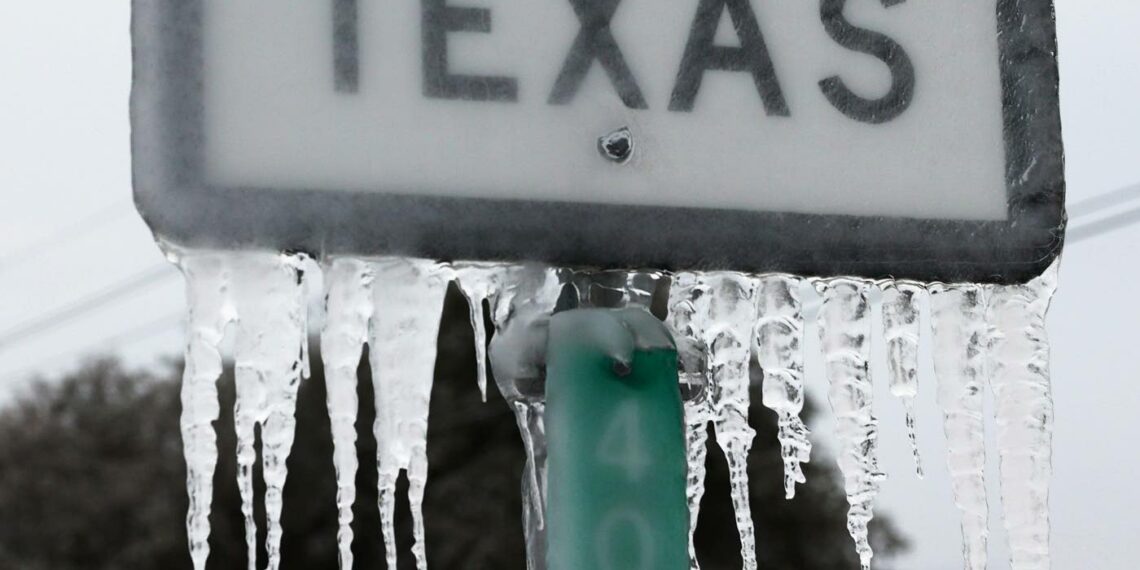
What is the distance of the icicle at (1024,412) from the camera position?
0.87 m

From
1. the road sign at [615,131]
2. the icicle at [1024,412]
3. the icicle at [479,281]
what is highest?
the road sign at [615,131]

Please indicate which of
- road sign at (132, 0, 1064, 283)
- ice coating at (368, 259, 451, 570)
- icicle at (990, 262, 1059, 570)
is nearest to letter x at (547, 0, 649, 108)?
road sign at (132, 0, 1064, 283)

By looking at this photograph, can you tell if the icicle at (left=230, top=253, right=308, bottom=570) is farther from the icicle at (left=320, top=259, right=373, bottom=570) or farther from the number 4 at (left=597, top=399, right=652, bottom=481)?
the number 4 at (left=597, top=399, right=652, bottom=481)

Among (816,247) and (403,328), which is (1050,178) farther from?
(403,328)

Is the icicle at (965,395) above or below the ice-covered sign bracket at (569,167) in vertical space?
below

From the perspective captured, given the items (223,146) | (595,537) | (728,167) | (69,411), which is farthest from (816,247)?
(69,411)

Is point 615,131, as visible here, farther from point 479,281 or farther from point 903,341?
point 903,341

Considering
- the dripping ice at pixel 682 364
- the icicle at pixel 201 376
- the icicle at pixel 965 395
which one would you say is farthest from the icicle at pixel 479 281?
the icicle at pixel 965 395

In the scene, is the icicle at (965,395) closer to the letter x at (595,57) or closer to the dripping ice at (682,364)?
the dripping ice at (682,364)

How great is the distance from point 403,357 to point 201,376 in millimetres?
117

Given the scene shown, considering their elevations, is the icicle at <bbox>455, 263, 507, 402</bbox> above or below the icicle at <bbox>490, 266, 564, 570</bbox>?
above

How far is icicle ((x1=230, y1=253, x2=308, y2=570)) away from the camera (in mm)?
760

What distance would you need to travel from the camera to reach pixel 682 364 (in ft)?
2.58

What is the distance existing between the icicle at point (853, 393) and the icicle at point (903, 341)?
17mm
